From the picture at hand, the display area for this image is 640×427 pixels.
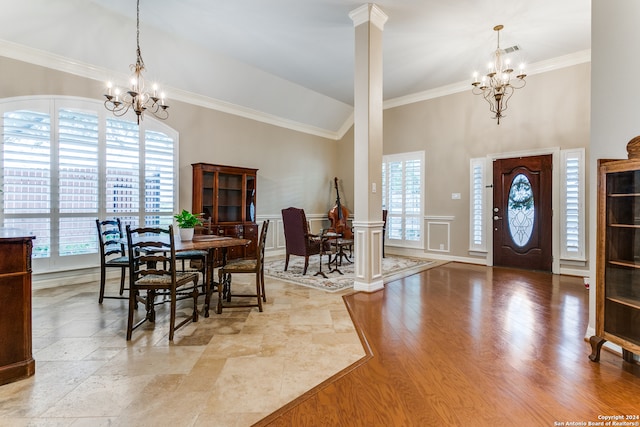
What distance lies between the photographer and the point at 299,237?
5.00 m

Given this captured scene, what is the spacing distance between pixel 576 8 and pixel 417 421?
497 cm

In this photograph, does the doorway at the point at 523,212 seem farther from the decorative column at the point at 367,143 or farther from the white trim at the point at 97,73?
the white trim at the point at 97,73

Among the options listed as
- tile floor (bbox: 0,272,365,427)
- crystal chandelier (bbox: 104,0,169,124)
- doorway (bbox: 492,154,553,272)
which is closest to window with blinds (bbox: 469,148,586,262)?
doorway (bbox: 492,154,553,272)

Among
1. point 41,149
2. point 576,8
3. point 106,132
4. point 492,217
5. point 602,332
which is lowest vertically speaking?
point 602,332

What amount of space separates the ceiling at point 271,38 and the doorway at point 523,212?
1.74 m

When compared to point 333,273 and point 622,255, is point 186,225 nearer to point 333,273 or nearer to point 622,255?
point 333,273

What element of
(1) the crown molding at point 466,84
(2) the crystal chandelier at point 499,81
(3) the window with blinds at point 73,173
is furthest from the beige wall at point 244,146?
(2) the crystal chandelier at point 499,81

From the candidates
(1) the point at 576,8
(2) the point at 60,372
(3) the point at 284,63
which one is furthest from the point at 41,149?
(1) the point at 576,8

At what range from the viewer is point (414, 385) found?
194cm

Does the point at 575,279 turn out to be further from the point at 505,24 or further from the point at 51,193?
the point at 51,193

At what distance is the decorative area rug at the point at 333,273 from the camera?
447 centimetres

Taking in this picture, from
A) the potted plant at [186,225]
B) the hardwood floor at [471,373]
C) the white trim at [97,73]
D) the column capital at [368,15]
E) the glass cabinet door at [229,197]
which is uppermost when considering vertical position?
the column capital at [368,15]

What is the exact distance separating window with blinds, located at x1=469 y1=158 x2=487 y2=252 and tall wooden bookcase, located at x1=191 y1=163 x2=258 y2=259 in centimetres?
435

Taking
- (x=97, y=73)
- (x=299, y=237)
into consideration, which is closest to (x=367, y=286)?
(x=299, y=237)
